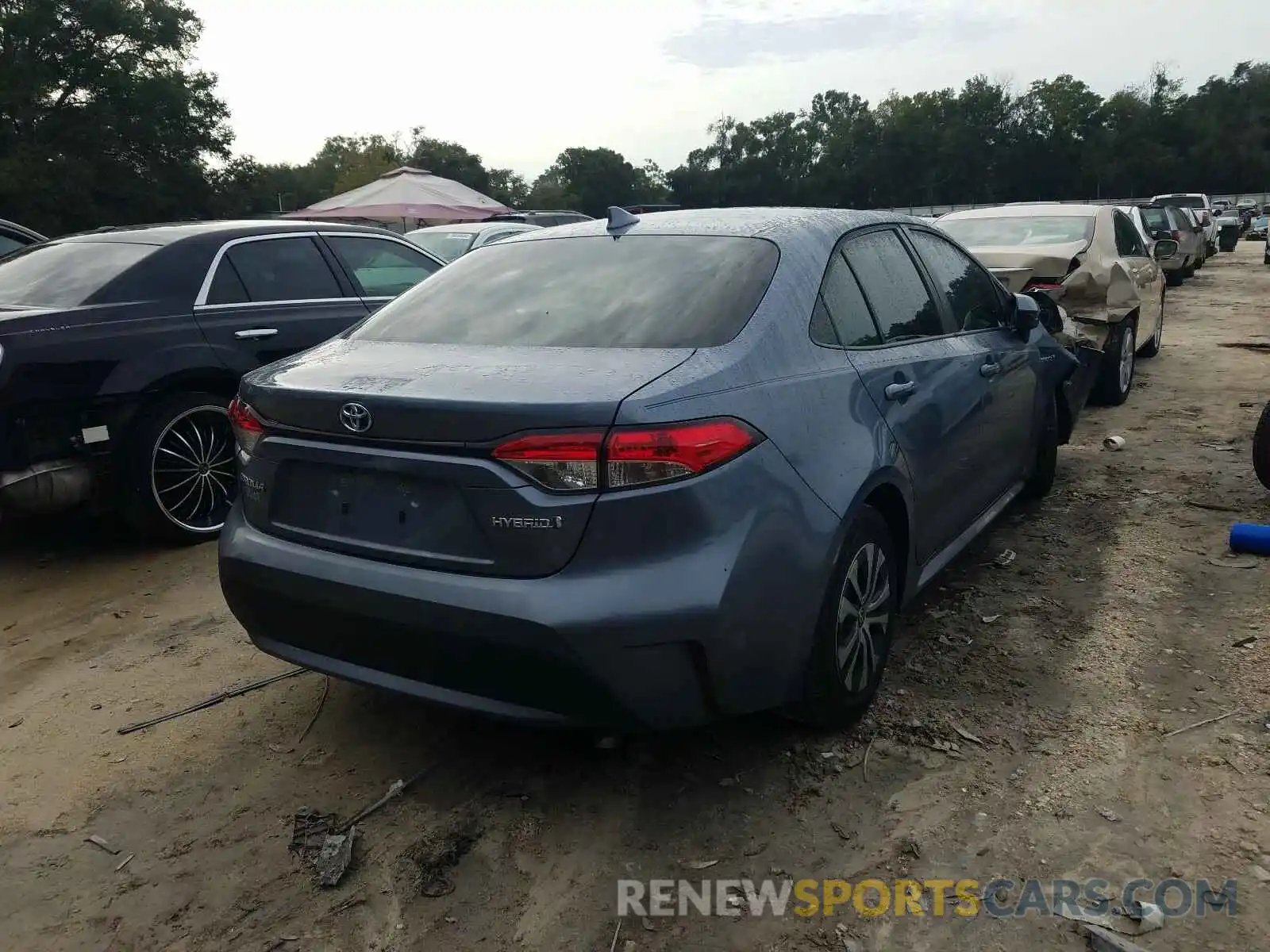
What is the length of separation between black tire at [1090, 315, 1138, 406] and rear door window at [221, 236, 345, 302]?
18.4ft

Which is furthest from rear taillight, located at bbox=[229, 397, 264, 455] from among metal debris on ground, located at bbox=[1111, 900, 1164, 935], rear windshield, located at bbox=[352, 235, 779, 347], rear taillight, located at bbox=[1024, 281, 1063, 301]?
rear taillight, located at bbox=[1024, 281, 1063, 301]

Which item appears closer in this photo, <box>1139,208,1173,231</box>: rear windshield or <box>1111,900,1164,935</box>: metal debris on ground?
<box>1111,900,1164,935</box>: metal debris on ground

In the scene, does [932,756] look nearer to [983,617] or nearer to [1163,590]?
[983,617]

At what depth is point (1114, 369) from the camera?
25.7 feet

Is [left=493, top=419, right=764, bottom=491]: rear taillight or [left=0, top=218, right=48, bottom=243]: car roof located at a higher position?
[left=0, top=218, right=48, bottom=243]: car roof

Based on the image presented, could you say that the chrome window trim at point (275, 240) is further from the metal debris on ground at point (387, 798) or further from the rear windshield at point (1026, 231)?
the rear windshield at point (1026, 231)

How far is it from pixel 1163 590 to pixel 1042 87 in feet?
294

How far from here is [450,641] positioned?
2.50 meters

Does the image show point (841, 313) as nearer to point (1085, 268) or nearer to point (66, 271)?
point (66, 271)

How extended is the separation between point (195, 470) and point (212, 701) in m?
1.94

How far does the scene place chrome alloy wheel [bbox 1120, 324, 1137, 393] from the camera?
7.91 meters

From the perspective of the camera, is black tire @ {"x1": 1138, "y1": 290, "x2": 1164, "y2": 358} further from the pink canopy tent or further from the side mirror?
the pink canopy tent

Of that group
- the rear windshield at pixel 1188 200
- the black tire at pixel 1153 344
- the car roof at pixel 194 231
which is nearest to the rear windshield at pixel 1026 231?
the black tire at pixel 1153 344

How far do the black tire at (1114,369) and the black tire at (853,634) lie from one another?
17.4 ft
